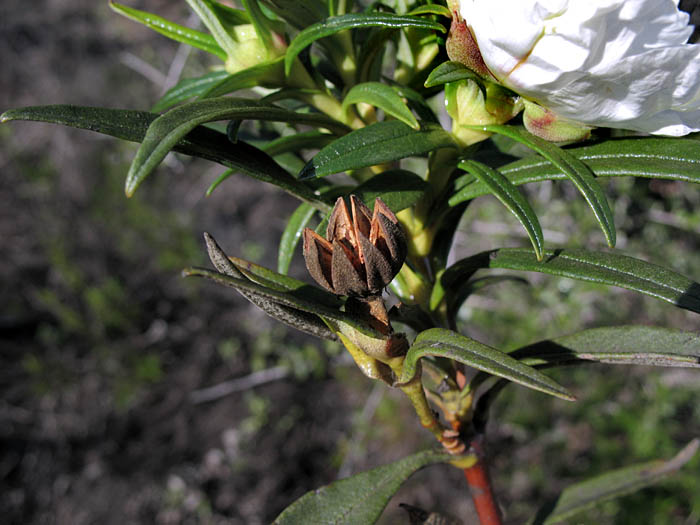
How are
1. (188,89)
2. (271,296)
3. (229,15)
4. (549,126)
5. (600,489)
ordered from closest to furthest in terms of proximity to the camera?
1. (271,296)
2. (549,126)
3. (229,15)
4. (188,89)
5. (600,489)

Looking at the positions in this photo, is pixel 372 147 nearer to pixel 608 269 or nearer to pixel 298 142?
pixel 298 142

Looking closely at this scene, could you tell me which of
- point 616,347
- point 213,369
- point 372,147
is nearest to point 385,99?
point 372,147

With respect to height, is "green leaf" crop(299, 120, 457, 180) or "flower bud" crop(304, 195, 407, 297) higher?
"green leaf" crop(299, 120, 457, 180)

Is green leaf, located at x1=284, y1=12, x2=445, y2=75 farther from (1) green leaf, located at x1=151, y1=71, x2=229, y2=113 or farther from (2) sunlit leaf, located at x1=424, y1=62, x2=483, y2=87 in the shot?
(1) green leaf, located at x1=151, y1=71, x2=229, y2=113

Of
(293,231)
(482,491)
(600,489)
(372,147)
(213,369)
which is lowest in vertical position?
(213,369)

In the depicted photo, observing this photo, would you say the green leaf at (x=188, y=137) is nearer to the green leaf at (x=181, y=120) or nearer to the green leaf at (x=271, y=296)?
the green leaf at (x=181, y=120)

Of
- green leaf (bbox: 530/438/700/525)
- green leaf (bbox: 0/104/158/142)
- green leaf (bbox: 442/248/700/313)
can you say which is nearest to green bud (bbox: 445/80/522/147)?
green leaf (bbox: 442/248/700/313)
